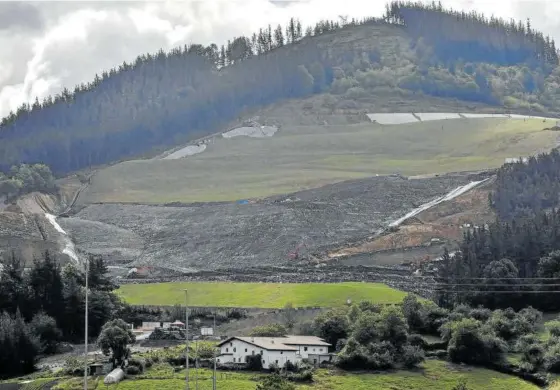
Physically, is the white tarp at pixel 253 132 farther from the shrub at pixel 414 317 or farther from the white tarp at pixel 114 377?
the white tarp at pixel 114 377

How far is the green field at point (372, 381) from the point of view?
5978 centimetres

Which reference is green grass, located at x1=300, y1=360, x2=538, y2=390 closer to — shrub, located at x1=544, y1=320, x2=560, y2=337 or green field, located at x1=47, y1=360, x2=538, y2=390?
green field, located at x1=47, y1=360, x2=538, y2=390

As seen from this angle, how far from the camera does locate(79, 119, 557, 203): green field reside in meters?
152

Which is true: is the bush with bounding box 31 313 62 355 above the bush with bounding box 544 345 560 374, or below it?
above

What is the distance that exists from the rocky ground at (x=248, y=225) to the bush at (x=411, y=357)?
44331 mm

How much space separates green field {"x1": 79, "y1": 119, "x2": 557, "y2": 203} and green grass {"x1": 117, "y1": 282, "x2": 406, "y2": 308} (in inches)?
1711

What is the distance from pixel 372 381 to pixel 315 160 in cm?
10338

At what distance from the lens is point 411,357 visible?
221 feet

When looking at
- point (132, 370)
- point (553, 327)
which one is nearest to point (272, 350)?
point (132, 370)

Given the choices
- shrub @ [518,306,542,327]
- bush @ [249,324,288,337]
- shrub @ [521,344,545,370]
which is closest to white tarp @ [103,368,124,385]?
bush @ [249,324,288,337]

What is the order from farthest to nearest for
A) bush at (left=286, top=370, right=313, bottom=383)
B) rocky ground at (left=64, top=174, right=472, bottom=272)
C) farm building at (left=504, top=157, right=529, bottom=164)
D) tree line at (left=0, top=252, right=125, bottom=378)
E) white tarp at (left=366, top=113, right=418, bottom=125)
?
white tarp at (left=366, top=113, right=418, bottom=125) → farm building at (left=504, top=157, right=529, bottom=164) → rocky ground at (left=64, top=174, right=472, bottom=272) → tree line at (left=0, top=252, right=125, bottom=378) → bush at (left=286, top=370, right=313, bottom=383)

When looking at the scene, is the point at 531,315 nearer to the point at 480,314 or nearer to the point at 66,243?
the point at 480,314

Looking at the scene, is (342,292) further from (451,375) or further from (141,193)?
(141,193)

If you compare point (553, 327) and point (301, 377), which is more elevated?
point (553, 327)
